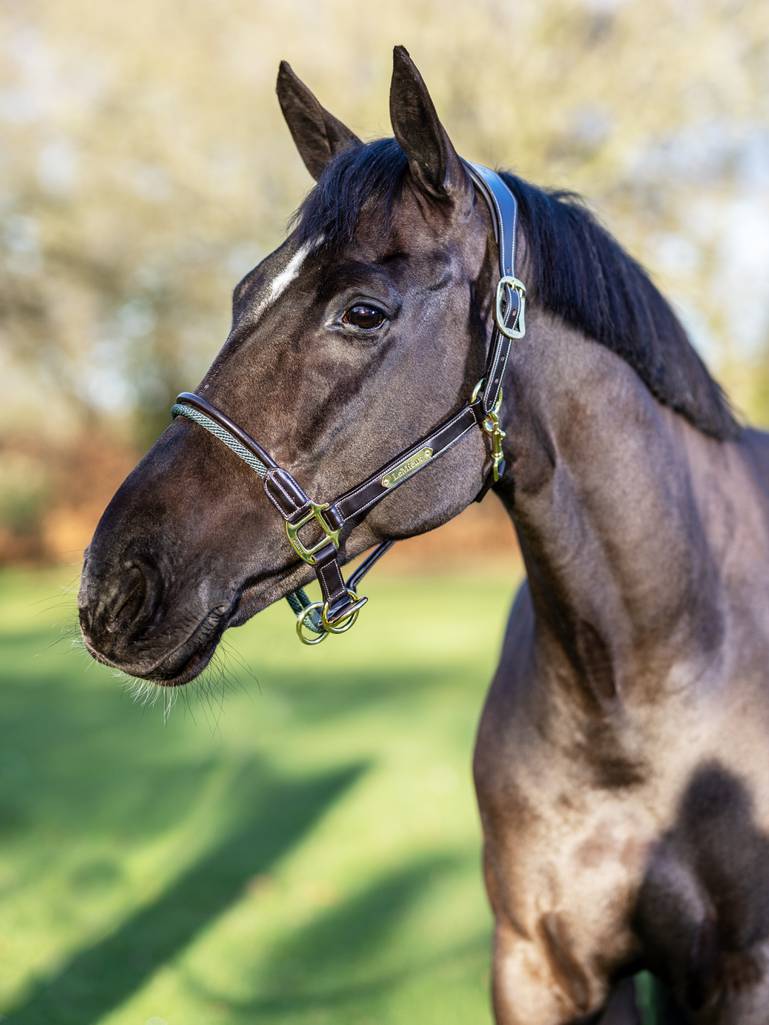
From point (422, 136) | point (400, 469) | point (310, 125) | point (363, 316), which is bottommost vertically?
point (400, 469)

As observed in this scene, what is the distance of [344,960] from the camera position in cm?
436

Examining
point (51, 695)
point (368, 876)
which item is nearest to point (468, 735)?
point (368, 876)

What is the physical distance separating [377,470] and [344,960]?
3.09 meters

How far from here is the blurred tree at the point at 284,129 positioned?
16.7 metres

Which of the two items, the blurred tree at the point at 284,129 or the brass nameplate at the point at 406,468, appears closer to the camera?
the brass nameplate at the point at 406,468

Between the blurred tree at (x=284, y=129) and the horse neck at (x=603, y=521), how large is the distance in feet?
45.2

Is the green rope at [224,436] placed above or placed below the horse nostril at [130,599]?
above

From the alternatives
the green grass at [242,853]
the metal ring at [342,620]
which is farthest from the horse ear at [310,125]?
the green grass at [242,853]

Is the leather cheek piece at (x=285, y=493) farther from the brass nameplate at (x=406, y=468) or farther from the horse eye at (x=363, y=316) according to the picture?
the horse eye at (x=363, y=316)

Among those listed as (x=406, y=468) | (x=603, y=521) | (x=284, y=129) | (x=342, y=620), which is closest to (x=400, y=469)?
(x=406, y=468)

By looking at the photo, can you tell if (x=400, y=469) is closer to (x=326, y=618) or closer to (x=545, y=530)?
(x=326, y=618)

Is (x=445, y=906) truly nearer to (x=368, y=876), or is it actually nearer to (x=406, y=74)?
(x=368, y=876)

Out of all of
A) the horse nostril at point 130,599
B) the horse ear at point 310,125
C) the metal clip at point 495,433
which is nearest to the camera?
the horse nostril at point 130,599

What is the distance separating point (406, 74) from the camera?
191 cm
